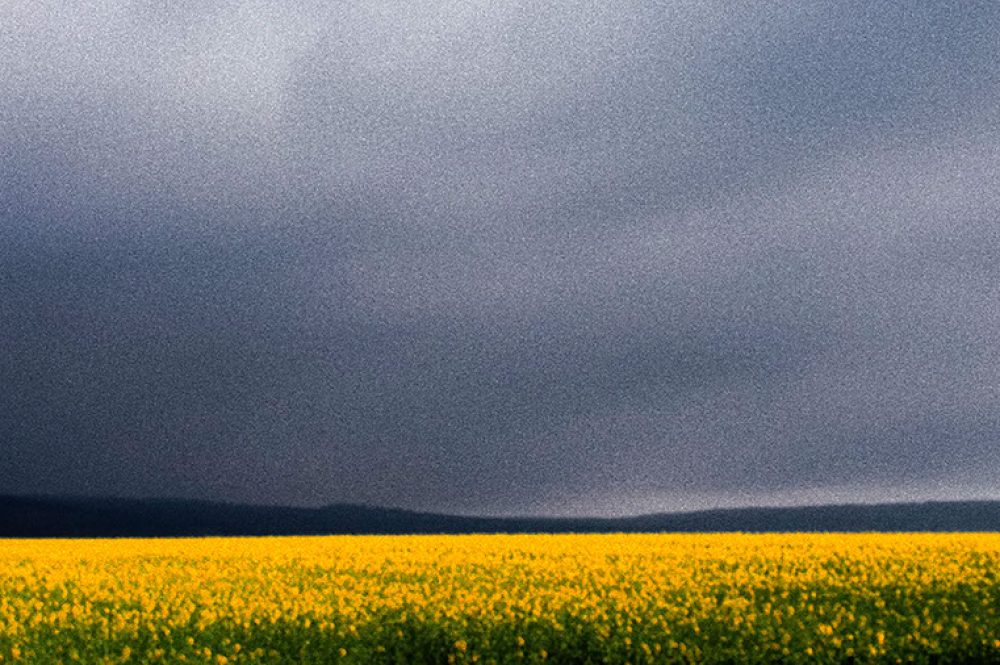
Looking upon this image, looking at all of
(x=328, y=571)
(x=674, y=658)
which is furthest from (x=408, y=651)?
(x=328, y=571)

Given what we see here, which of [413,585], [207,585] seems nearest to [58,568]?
[207,585]

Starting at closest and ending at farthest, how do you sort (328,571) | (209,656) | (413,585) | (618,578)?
(209,656)
(413,585)
(618,578)
(328,571)

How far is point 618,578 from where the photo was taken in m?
17.8

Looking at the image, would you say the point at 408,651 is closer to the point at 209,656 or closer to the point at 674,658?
the point at 209,656

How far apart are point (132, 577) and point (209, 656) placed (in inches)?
319

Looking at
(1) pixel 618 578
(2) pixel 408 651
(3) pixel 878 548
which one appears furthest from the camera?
(3) pixel 878 548

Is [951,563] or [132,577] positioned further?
[951,563]

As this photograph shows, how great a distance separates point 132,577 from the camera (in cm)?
1894

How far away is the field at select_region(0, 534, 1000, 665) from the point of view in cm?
1278

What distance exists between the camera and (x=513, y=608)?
47.4 ft

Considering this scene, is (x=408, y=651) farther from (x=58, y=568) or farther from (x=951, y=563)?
(x=951, y=563)

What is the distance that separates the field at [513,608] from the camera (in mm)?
12781

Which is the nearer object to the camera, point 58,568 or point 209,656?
point 209,656

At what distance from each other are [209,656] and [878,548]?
18.9 meters
